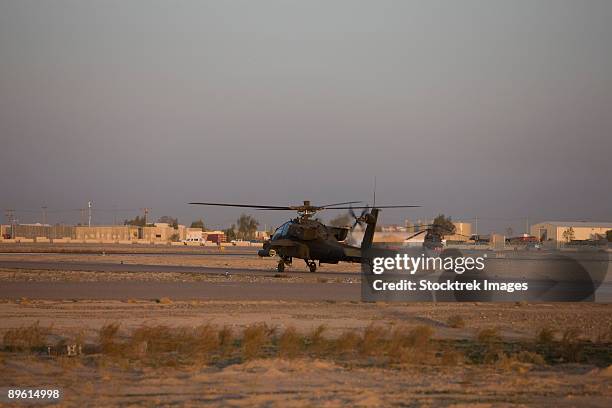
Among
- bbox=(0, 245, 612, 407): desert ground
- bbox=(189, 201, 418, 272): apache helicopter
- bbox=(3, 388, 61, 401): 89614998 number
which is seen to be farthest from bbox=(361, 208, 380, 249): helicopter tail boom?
bbox=(3, 388, 61, 401): 89614998 number

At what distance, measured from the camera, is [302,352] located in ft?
53.4

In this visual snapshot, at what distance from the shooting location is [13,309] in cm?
2333

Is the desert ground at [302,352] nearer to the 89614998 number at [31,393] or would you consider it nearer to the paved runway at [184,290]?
the 89614998 number at [31,393]

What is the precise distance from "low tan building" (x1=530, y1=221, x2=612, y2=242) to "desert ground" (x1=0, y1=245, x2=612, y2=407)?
136 meters

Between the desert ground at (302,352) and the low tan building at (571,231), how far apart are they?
5335 inches

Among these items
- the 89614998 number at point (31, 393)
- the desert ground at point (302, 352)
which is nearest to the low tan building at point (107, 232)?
the desert ground at point (302, 352)

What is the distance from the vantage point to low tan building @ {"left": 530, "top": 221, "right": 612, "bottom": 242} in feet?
513

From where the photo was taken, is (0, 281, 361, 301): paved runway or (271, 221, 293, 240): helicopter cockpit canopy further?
(271, 221, 293, 240): helicopter cockpit canopy

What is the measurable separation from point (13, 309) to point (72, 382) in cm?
1131

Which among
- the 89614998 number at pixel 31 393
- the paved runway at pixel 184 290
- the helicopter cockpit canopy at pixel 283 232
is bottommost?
the 89614998 number at pixel 31 393

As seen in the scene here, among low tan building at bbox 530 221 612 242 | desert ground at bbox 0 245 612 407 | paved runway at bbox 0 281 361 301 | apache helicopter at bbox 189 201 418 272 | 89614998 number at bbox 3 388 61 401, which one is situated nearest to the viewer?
89614998 number at bbox 3 388 61 401

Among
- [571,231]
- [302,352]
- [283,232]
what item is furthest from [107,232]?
[302,352]

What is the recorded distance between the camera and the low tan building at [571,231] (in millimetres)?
156300

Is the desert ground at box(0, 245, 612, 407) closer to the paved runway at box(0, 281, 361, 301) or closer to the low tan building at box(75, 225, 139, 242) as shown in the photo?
the paved runway at box(0, 281, 361, 301)
